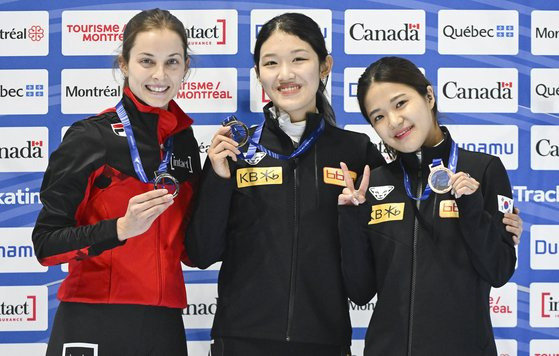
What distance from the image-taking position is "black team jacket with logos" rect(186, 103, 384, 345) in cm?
227

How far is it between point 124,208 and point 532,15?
2.49 meters

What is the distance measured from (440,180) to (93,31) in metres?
2.21

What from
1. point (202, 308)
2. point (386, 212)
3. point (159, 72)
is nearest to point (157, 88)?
point (159, 72)

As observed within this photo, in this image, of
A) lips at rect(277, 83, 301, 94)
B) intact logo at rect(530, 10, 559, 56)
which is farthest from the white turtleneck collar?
intact logo at rect(530, 10, 559, 56)

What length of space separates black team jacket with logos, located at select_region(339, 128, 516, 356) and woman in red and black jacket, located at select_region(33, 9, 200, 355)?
631mm

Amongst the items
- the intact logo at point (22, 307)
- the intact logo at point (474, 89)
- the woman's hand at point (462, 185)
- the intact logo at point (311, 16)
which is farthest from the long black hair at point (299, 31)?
the intact logo at point (22, 307)

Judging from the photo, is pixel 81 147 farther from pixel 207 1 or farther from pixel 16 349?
pixel 16 349

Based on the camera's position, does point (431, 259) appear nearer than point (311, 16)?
Yes

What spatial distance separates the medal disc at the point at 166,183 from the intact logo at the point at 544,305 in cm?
222

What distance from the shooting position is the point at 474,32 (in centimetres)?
349

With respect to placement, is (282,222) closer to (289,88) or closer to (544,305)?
(289,88)

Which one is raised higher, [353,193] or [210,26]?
[210,26]

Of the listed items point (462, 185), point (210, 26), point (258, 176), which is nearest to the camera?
point (462, 185)

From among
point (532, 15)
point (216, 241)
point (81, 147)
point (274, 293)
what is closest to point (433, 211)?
point (274, 293)
